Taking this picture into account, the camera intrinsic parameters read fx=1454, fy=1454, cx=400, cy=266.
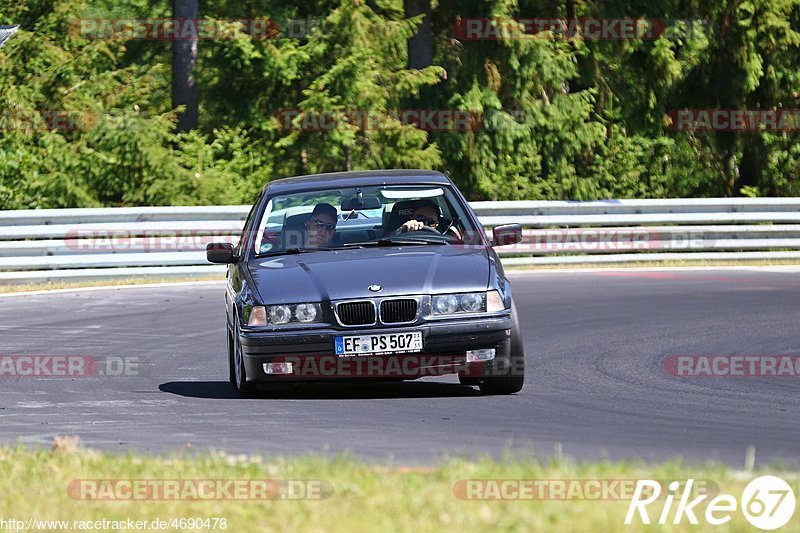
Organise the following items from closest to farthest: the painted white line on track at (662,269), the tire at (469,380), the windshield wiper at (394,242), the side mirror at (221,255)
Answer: the tire at (469,380)
the windshield wiper at (394,242)
the side mirror at (221,255)
the painted white line on track at (662,269)

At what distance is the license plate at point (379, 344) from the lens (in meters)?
9.07

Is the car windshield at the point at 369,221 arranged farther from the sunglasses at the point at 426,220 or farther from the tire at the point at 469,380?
the tire at the point at 469,380

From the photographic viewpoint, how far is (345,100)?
25.1 meters

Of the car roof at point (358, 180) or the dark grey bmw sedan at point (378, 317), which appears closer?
the dark grey bmw sedan at point (378, 317)

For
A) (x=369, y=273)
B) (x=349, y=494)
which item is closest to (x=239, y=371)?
(x=369, y=273)

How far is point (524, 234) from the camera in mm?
21172

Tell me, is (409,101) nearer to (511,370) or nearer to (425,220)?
(425,220)

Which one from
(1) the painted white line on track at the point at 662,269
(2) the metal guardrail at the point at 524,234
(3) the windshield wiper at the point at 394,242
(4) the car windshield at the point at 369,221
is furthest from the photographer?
(1) the painted white line on track at the point at 662,269

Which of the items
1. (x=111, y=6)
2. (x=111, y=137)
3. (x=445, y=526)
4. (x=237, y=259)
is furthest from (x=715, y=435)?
(x=111, y=6)

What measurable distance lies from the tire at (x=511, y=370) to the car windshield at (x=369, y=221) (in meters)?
1.19

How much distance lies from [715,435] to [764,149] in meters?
21.7

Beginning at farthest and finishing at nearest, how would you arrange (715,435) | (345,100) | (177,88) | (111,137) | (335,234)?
(177,88) → (345,100) → (111,137) → (335,234) → (715,435)

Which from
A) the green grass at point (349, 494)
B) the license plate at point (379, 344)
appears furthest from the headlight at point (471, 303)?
the green grass at point (349, 494)

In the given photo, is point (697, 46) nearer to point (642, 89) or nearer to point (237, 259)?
point (642, 89)
